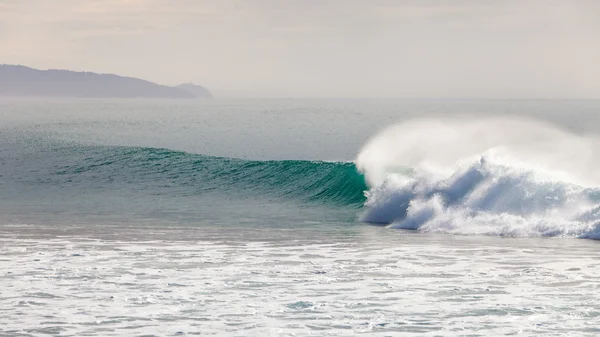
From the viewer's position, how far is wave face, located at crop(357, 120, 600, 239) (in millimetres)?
19983

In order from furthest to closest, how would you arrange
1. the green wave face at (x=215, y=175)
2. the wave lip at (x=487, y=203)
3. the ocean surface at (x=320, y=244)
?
the green wave face at (x=215, y=175) < the wave lip at (x=487, y=203) < the ocean surface at (x=320, y=244)

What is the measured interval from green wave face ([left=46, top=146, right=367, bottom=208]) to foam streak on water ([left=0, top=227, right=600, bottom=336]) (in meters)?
9.73

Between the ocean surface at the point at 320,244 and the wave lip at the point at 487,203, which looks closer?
the ocean surface at the point at 320,244

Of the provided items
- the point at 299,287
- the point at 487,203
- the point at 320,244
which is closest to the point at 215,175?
the point at 487,203

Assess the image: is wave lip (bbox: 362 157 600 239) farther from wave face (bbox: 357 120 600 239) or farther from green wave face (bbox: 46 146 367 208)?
green wave face (bbox: 46 146 367 208)

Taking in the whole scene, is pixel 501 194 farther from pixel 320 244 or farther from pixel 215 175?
pixel 215 175

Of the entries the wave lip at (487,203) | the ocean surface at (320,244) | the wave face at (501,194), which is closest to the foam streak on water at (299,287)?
the ocean surface at (320,244)

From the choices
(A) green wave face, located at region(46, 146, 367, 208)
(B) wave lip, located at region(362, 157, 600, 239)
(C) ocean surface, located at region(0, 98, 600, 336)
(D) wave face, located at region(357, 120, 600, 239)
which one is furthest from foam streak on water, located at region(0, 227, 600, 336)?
(A) green wave face, located at region(46, 146, 367, 208)

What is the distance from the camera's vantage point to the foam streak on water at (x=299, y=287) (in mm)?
11422

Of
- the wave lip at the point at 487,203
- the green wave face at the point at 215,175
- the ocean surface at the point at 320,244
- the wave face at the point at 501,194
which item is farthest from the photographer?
the green wave face at the point at 215,175

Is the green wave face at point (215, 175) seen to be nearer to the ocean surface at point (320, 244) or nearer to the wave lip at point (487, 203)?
the ocean surface at point (320, 244)

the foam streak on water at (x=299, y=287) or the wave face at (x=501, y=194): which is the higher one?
the wave face at (x=501, y=194)

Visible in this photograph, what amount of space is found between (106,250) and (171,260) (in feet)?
6.03

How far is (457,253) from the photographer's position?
16.9 meters
